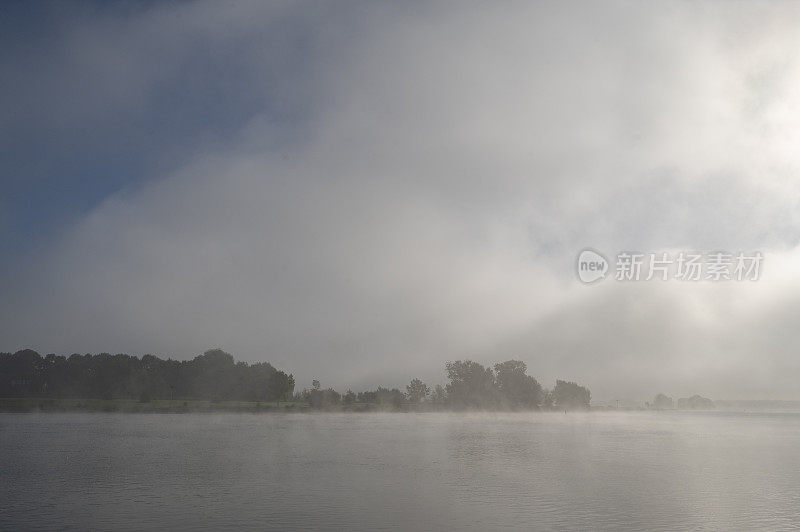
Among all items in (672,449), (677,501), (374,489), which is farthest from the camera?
(672,449)

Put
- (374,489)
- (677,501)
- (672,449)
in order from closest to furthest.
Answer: (677,501) → (374,489) → (672,449)

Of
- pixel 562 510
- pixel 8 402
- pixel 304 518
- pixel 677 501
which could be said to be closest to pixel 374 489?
pixel 304 518

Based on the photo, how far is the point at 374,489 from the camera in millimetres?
39656

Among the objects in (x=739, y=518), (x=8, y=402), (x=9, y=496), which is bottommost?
(x=8, y=402)

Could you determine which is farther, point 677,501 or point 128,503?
point 677,501

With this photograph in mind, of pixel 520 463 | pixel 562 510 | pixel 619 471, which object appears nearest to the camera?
pixel 562 510

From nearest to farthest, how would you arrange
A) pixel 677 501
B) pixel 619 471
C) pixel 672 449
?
pixel 677 501 < pixel 619 471 < pixel 672 449

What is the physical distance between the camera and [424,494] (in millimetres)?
37938

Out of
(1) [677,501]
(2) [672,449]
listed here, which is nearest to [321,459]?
(1) [677,501]

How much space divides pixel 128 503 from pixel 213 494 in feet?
16.5

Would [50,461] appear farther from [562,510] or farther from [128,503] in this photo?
[562,510]

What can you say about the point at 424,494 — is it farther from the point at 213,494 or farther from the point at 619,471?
the point at 619,471

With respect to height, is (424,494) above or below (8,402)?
above

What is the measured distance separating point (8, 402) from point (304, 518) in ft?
630
